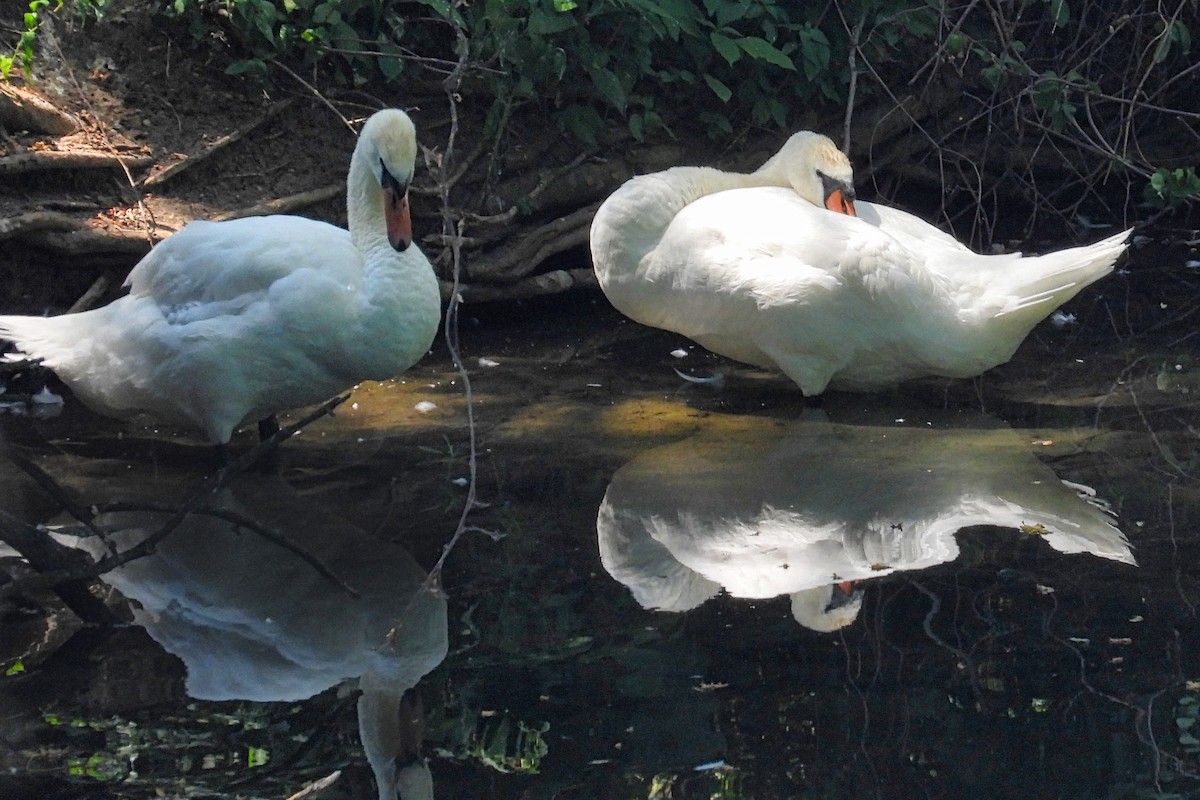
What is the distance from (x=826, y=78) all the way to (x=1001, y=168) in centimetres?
169

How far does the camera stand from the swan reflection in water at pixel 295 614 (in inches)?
131

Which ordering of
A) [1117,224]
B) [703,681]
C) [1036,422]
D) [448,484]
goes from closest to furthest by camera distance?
[703,681]
[448,484]
[1036,422]
[1117,224]

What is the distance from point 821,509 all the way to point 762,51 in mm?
3541

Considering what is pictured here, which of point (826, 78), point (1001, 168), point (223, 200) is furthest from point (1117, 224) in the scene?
point (223, 200)

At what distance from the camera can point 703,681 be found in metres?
3.38

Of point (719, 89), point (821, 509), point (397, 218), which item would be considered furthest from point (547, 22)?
point (821, 509)

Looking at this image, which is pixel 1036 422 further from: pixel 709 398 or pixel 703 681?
pixel 703 681

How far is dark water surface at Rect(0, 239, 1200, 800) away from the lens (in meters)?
3.04

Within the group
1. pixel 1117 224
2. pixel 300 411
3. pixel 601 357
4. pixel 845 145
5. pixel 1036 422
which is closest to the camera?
pixel 1036 422

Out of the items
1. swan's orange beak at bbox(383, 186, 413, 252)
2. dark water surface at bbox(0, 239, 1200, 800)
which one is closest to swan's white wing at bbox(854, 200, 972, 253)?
dark water surface at bbox(0, 239, 1200, 800)

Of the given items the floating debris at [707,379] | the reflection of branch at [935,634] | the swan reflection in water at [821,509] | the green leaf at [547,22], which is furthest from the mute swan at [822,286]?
the reflection of branch at [935,634]

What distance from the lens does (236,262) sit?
16.1ft

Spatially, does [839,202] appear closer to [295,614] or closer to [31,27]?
[295,614]

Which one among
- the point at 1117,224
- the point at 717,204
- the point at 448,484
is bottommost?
the point at 1117,224
